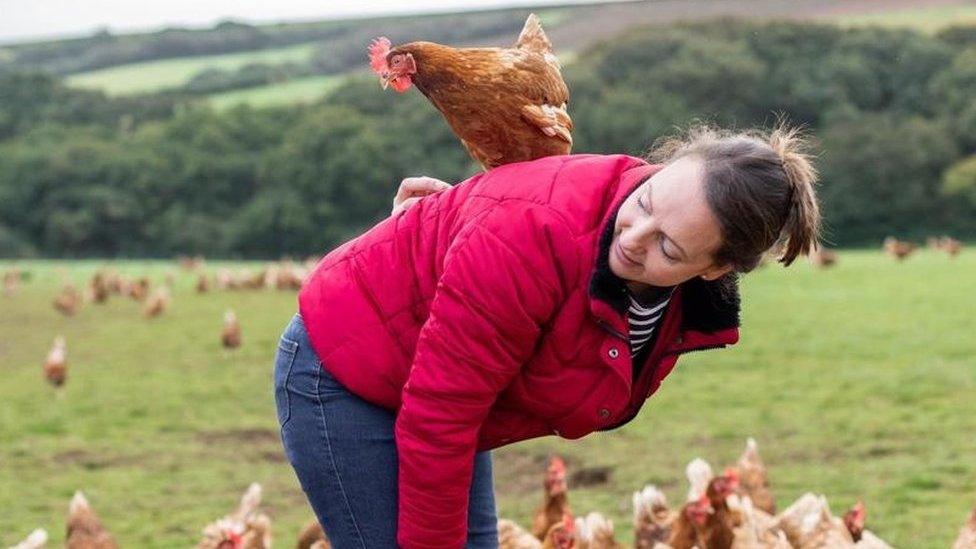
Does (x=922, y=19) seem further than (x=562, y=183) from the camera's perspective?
Yes

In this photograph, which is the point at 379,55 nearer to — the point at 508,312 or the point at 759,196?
the point at 508,312

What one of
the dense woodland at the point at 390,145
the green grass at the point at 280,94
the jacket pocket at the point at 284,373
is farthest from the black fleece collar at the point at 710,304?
the green grass at the point at 280,94

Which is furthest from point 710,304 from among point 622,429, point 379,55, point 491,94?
point 622,429

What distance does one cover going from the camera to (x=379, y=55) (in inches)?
93.4

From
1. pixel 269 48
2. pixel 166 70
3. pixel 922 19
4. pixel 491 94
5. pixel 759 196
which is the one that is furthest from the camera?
pixel 166 70

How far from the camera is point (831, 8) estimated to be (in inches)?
1179

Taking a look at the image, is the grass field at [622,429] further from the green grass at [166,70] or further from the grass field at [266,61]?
the green grass at [166,70]

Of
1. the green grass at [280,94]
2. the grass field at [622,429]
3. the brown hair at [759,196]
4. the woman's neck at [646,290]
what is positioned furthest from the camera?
the green grass at [280,94]

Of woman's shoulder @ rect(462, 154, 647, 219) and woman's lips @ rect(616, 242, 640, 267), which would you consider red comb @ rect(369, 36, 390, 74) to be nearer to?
woman's shoulder @ rect(462, 154, 647, 219)

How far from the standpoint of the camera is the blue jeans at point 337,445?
2113mm

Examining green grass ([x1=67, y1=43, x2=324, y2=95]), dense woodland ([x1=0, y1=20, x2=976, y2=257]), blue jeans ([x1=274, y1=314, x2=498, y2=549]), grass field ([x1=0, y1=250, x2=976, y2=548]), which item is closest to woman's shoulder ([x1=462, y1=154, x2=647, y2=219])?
blue jeans ([x1=274, y1=314, x2=498, y2=549])

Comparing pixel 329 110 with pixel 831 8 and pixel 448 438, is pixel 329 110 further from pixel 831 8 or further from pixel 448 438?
pixel 448 438

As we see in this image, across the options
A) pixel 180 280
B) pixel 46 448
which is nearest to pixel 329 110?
pixel 180 280

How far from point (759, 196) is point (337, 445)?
81 centimetres
